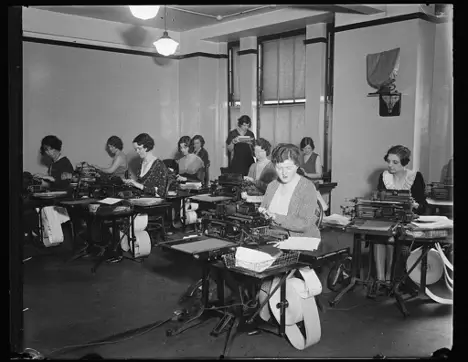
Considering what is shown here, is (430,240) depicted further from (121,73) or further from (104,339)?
(121,73)

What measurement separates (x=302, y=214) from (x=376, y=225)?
73cm

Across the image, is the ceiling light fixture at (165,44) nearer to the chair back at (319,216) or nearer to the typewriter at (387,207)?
the chair back at (319,216)

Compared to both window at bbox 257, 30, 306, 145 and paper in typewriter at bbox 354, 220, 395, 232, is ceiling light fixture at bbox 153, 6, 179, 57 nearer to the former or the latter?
window at bbox 257, 30, 306, 145

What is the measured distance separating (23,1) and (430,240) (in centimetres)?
351

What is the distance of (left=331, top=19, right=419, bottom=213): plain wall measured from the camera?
687cm

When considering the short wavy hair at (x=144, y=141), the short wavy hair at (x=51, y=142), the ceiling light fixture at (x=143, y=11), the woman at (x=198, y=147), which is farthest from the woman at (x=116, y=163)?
the ceiling light fixture at (x=143, y=11)

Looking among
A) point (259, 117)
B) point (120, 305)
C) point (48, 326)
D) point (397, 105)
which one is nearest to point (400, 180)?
point (397, 105)

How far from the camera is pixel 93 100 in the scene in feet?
29.5

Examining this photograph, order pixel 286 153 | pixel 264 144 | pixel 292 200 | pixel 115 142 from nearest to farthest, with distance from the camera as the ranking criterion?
pixel 286 153
pixel 292 200
pixel 264 144
pixel 115 142

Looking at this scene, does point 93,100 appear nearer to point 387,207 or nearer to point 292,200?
point 292,200

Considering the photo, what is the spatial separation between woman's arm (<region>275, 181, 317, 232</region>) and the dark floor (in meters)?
0.83

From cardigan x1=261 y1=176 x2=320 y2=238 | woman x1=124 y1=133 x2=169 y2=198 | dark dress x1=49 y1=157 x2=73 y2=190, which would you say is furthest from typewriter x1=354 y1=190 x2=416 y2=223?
dark dress x1=49 y1=157 x2=73 y2=190

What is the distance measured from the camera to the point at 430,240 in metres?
4.05

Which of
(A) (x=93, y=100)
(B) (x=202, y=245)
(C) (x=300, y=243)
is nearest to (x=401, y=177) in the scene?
(C) (x=300, y=243)
